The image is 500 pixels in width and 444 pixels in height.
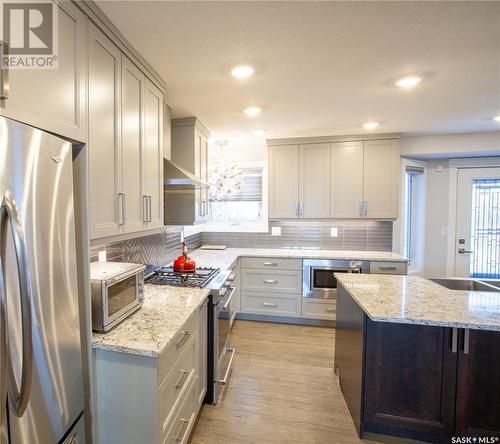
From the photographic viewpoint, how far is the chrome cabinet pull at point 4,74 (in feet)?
2.60

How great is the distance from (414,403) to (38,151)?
7.73ft

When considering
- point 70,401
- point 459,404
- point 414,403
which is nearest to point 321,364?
point 414,403

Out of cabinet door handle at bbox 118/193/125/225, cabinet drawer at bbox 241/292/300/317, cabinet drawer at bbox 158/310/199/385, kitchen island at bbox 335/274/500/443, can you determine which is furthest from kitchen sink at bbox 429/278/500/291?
cabinet door handle at bbox 118/193/125/225

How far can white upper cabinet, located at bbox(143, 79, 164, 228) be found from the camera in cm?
183

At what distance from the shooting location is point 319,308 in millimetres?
3418

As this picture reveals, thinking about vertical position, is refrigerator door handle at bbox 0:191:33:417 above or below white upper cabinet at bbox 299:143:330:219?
below

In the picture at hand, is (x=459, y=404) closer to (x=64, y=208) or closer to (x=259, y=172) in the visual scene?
(x=64, y=208)

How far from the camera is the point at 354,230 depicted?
381cm

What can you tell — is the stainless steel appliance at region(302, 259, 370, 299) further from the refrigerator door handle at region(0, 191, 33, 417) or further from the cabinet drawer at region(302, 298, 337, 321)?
the refrigerator door handle at region(0, 191, 33, 417)

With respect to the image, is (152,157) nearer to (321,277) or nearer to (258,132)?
(258,132)

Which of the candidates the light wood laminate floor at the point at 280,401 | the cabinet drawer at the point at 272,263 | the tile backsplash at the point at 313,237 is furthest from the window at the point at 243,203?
the light wood laminate floor at the point at 280,401

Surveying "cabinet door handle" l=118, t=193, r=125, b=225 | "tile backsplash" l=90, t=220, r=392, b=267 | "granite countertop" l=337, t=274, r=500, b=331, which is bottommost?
"granite countertop" l=337, t=274, r=500, b=331

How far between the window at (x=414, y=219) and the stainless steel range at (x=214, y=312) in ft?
9.78

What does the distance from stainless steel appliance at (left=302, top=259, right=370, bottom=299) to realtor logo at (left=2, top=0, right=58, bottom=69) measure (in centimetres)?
305
